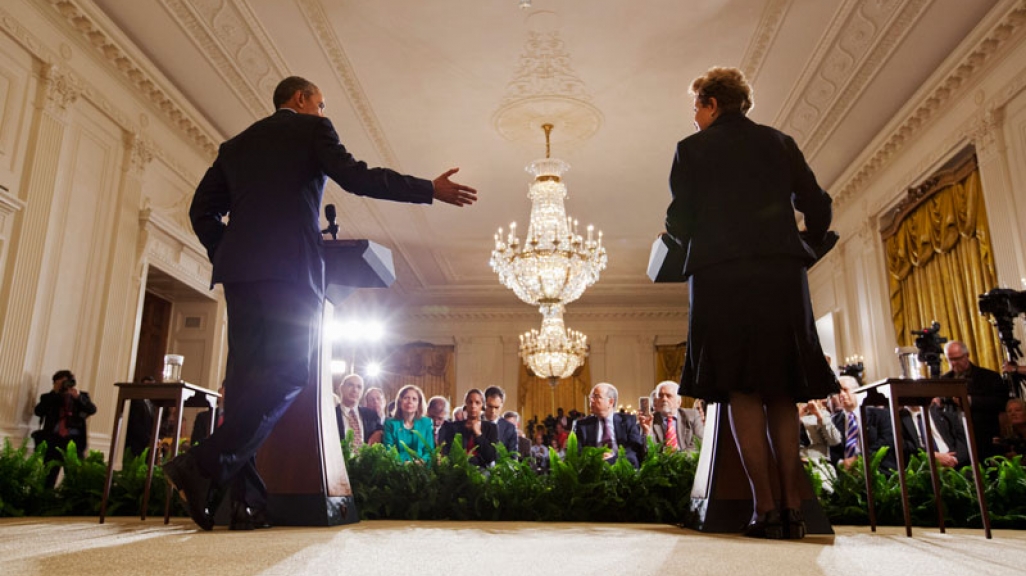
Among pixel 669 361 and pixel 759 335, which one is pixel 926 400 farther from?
pixel 669 361

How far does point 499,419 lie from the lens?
5.52 meters

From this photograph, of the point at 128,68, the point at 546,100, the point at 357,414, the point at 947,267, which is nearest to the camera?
the point at 357,414

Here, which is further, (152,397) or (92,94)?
(92,94)

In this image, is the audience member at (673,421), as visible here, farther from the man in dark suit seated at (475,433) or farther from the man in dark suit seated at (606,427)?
the man in dark suit seated at (475,433)

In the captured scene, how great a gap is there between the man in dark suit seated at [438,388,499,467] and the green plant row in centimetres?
179

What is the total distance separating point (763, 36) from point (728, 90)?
4377 mm

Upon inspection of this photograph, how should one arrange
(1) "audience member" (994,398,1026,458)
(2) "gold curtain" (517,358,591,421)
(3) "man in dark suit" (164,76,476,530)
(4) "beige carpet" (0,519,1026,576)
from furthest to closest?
(2) "gold curtain" (517,358,591,421)
(1) "audience member" (994,398,1026,458)
(3) "man in dark suit" (164,76,476,530)
(4) "beige carpet" (0,519,1026,576)

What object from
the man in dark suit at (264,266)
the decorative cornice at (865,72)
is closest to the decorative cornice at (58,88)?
the man in dark suit at (264,266)

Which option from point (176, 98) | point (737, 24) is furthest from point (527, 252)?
point (176, 98)

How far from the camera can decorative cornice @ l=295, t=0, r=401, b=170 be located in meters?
5.79

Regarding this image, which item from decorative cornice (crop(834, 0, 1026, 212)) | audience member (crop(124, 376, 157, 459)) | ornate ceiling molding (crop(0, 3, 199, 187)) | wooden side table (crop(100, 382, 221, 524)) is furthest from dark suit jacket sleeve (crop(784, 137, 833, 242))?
ornate ceiling molding (crop(0, 3, 199, 187))

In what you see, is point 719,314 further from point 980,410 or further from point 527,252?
point 527,252

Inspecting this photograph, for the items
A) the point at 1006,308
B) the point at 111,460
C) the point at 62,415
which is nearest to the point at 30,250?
the point at 62,415

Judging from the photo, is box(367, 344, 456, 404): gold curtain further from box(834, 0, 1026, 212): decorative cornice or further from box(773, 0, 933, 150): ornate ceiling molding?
box(773, 0, 933, 150): ornate ceiling molding
